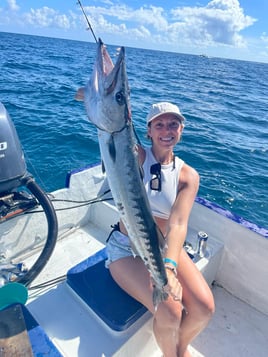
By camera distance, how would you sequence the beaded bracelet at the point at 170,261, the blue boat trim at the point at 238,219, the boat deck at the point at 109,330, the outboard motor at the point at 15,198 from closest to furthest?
the beaded bracelet at the point at 170,261
the boat deck at the point at 109,330
the outboard motor at the point at 15,198
the blue boat trim at the point at 238,219

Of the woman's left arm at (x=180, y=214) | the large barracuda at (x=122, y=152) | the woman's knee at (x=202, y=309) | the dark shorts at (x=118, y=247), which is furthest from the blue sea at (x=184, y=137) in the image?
the woman's knee at (x=202, y=309)

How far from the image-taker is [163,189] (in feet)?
9.39

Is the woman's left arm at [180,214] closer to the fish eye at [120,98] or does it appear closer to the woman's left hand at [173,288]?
the woman's left hand at [173,288]

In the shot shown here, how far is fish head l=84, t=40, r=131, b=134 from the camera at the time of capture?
1.74 metres

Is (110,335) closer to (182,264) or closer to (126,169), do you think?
(182,264)

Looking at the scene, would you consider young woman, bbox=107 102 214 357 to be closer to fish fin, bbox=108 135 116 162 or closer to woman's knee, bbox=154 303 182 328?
woman's knee, bbox=154 303 182 328

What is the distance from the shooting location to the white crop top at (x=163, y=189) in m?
2.86

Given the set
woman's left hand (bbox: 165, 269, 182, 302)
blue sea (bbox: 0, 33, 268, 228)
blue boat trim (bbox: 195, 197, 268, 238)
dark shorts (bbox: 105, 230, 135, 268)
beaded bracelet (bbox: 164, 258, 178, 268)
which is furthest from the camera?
blue sea (bbox: 0, 33, 268, 228)

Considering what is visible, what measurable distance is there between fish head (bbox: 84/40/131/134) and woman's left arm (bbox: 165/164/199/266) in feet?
4.10

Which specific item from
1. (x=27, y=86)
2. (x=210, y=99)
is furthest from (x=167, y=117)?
(x=210, y=99)

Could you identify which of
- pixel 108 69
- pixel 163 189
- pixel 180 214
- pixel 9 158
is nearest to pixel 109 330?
pixel 180 214

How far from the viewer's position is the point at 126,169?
78.3 inches

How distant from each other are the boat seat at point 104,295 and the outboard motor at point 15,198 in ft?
1.40

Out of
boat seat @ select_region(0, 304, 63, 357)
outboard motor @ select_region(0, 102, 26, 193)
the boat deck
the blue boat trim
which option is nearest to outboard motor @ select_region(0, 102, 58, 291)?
outboard motor @ select_region(0, 102, 26, 193)
